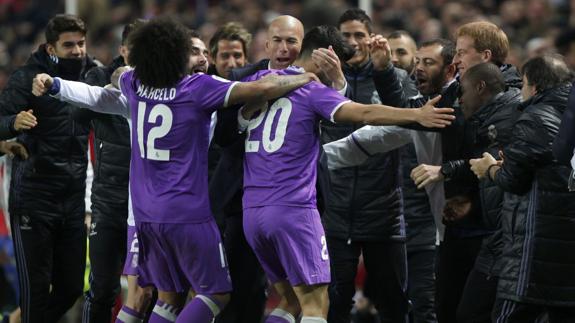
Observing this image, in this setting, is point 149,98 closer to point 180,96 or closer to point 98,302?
point 180,96

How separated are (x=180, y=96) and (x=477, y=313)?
7.70 feet

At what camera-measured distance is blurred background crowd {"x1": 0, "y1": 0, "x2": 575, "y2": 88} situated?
15094 mm

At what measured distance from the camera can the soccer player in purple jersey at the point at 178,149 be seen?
23.6 feet

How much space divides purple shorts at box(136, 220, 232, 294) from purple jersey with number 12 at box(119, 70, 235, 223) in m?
0.06

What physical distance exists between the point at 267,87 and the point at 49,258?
2788mm

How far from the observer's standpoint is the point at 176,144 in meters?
7.22

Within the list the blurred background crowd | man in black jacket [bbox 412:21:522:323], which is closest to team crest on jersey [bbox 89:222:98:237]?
man in black jacket [bbox 412:21:522:323]

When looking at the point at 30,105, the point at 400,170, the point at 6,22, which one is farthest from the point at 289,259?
the point at 6,22

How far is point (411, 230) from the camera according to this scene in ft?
30.0

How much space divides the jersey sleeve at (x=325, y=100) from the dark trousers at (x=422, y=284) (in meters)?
2.15

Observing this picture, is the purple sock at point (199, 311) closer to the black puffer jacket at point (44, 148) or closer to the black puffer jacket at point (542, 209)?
the black puffer jacket at point (542, 209)

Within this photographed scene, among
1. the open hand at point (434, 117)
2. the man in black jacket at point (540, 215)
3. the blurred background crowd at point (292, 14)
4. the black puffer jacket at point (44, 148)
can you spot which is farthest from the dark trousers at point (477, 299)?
the blurred background crowd at point (292, 14)

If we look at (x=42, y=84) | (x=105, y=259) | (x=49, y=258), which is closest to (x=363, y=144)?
(x=105, y=259)

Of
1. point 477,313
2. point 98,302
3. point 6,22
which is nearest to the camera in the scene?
point 477,313
